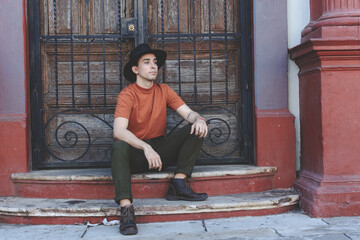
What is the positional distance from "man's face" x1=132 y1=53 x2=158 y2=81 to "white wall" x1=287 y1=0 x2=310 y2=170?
1.40 metres

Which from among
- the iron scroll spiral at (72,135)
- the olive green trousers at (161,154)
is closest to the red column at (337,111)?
the olive green trousers at (161,154)

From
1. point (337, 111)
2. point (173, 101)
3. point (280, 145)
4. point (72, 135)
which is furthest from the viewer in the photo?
point (72, 135)

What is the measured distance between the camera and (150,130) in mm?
3959

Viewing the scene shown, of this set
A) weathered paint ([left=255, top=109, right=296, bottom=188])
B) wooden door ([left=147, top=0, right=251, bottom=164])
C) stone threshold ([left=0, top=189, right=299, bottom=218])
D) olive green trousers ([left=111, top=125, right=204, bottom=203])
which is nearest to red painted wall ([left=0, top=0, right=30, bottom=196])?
stone threshold ([left=0, top=189, right=299, bottom=218])

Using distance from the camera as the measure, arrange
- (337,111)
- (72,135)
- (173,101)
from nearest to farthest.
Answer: (337,111) < (173,101) < (72,135)

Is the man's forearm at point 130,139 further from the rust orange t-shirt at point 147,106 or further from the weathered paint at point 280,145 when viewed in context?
the weathered paint at point 280,145

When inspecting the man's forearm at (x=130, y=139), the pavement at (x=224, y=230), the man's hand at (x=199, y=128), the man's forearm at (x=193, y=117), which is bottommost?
the pavement at (x=224, y=230)

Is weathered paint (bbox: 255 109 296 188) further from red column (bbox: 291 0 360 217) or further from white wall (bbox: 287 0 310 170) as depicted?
red column (bbox: 291 0 360 217)

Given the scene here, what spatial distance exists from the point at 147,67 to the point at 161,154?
0.81 meters

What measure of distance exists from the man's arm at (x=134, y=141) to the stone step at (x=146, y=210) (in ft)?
1.33

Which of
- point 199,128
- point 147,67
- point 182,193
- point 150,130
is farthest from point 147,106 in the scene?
point 182,193

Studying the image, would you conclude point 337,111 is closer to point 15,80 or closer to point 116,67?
point 116,67

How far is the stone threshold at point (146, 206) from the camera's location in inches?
141

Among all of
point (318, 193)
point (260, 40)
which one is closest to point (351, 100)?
point (318, 193)
